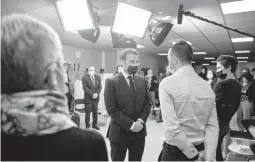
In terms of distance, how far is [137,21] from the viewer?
3479 millimetres

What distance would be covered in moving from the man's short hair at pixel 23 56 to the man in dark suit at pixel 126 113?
1.43 m

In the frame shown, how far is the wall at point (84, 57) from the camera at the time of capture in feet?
30.3

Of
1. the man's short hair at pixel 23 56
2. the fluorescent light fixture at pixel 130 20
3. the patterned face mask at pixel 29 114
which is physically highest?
the fluorescent light fixture at pixel 130 20

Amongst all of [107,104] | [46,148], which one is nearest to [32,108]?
[46,148]

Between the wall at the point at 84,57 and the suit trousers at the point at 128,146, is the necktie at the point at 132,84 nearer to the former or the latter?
the suit trousers at the point at 128,146

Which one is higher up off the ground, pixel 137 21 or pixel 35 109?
pixel 137 21

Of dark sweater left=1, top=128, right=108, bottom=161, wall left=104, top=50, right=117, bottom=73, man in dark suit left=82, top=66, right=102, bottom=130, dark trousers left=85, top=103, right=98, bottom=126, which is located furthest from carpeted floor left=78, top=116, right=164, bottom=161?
wall left=104, top=50, right=117, bottom=73

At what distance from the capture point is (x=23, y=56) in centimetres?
58

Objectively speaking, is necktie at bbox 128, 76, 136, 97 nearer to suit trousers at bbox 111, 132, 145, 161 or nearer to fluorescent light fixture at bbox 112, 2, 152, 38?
suit trousers at bbox 111, 132, 145, 161

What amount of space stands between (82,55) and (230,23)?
6.70 meters

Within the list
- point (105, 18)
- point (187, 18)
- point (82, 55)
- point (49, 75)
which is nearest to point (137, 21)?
point (105, 18)

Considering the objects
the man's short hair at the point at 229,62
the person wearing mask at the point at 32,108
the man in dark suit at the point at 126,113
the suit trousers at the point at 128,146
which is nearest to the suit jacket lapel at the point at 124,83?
the man in dark suit at the point at 126,113

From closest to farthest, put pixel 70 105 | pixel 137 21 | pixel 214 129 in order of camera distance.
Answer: pixel 214 129 → pixel 70 105 → pixel 137 21

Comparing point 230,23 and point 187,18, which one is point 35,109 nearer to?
point 187,18
